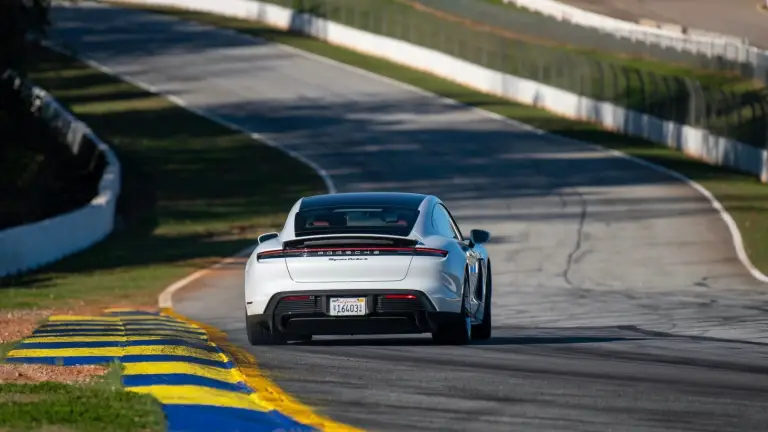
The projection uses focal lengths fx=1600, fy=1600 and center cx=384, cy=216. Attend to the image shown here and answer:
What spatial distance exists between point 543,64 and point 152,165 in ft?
52.9

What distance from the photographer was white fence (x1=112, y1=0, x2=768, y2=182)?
41438 millimetres

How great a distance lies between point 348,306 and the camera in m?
13.1

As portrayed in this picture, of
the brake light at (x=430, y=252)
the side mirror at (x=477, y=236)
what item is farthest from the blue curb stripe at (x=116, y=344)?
the side mirror at (x=477, y=236)

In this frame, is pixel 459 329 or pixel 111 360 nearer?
pixel 111 360

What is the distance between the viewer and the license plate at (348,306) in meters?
13.1

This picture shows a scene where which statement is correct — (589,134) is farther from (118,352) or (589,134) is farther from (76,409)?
(76,409)

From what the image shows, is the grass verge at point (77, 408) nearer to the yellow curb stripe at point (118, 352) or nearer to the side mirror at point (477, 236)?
the yellow curb stripe at point (118, 352)

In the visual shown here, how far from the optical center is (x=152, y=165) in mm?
41594

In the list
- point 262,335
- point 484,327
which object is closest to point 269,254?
point 262,335

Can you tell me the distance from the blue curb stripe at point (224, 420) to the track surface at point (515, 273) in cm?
41

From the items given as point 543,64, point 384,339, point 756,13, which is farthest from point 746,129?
point 756,13

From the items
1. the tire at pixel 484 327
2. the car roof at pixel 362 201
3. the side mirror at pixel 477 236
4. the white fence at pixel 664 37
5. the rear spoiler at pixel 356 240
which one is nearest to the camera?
the rear spoiler at pixel 356 240

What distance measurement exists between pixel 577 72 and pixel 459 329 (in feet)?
123

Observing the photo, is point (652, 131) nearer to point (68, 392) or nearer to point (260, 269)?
point (260, 269)
